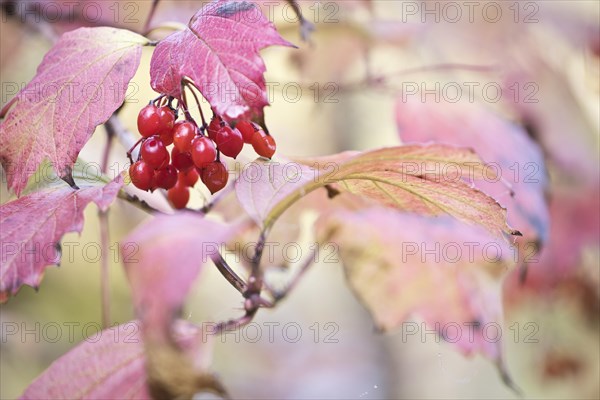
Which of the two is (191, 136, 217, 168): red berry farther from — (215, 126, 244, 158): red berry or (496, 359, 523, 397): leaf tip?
(496, 359, 523, 397): leaf tip

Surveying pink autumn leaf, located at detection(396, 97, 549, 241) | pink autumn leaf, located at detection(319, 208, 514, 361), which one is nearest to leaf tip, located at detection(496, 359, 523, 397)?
pink autumn leaf, located at detection(319, 208, 514, 361)

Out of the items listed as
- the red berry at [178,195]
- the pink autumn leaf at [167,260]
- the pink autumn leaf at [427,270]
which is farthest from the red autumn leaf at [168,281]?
the pink autumn leaf at [427,270]

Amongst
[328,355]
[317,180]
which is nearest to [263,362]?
[328,355]

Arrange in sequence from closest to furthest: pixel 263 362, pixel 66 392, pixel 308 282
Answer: pixel 66 392, pixel 263 362, pixel 308 282

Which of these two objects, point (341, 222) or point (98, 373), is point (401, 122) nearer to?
point (341, 222)

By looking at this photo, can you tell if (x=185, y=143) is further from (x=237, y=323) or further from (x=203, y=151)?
(x=237, y=323)

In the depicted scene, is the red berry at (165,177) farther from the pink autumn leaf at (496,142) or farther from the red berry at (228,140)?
the pink autumn leaf at (496,142)
